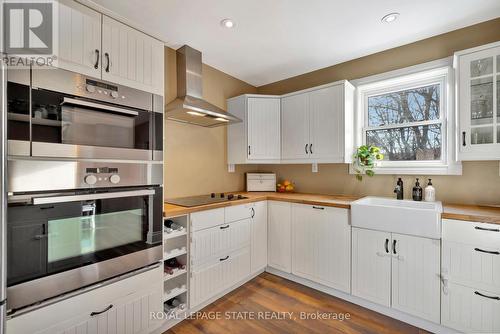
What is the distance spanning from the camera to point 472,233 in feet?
5.24

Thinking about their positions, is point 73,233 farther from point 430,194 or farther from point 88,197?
point 430,194

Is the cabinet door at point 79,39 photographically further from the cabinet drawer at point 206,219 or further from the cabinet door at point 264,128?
the cabinet door at point 264,128

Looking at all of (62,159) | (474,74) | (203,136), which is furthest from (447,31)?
(62,159)

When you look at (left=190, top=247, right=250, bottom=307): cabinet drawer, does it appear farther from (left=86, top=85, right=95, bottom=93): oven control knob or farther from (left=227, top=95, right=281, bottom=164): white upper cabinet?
(left=86, top=85, right=95, bottom=93): oven control knob

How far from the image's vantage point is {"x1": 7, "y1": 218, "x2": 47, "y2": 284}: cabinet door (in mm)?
1095

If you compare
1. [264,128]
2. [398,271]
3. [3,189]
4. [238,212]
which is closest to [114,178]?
[3,189]

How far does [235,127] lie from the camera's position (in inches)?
118

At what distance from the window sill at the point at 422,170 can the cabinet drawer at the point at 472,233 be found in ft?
2.21

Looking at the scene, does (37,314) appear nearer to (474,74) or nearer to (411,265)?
(411,265)

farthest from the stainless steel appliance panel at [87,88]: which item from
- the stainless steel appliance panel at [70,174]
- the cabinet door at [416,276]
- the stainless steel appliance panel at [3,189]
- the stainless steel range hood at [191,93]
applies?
the cabinet door at [416,276]

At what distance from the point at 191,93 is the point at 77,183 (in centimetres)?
144

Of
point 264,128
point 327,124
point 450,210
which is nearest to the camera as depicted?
point 450,210

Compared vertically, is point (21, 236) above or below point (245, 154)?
below

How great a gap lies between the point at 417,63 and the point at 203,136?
2393mm
